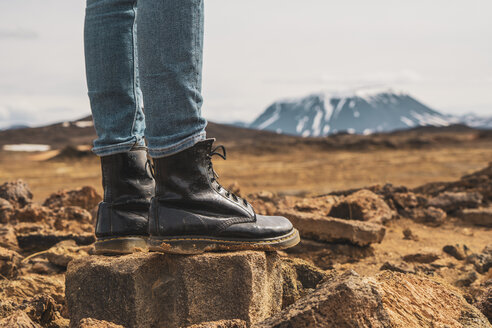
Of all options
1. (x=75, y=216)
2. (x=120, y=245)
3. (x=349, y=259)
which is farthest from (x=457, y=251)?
(x=75, y=216)

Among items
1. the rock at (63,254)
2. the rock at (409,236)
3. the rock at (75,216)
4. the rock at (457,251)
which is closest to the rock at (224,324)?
the rock at (63,254)

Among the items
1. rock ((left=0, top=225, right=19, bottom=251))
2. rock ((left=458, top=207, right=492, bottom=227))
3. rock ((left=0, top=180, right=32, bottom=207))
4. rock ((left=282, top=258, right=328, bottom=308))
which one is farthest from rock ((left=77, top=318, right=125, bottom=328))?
rock ((left=458, top=207, right=492, bottom=227))

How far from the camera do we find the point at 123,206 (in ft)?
5.97

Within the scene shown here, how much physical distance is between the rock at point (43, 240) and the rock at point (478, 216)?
3737mm

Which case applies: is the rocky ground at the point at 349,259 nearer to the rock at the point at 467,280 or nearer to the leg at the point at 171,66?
the rock at the point at 467,280

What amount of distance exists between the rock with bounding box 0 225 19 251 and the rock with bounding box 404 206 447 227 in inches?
148

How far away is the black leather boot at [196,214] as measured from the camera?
1.60m

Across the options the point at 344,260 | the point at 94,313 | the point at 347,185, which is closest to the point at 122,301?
the point at 94,313

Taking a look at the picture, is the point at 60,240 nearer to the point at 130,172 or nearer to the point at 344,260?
the point at 130,172

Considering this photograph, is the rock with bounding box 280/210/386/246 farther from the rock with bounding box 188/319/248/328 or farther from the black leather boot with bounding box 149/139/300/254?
the rock with bounding box 188/319/248/328

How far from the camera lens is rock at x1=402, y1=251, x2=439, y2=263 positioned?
3.11 metres

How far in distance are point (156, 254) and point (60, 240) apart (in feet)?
6.15

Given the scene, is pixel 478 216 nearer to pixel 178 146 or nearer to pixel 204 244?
pixel 204 244

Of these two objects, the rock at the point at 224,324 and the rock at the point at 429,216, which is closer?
the rock at the point at 224,324
